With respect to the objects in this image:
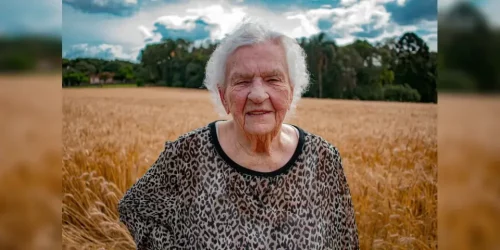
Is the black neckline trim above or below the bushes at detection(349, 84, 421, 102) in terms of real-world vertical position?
below

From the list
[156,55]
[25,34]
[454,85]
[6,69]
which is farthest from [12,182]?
[454,85]

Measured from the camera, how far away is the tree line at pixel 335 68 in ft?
10.3

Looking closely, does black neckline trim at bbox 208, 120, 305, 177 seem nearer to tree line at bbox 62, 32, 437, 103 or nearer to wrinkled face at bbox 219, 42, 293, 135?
wrinkled face at bbox 219, 42, 293, 135

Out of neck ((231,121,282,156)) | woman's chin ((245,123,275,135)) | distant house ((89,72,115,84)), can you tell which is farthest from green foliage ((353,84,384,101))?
distant house ((89,72,115,84))

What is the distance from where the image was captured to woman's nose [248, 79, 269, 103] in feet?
7.16

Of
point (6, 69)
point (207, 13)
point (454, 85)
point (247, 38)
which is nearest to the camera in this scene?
point (247, 38)

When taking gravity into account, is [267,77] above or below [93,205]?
above

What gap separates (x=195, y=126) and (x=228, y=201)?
1036mm

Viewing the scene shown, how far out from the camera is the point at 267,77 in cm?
222

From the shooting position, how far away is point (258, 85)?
86.6 inches

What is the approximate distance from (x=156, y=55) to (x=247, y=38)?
3.53ft

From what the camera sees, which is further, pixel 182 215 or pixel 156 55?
pixel 156 55

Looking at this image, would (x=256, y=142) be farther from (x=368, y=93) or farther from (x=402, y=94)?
(x=402, y=94)

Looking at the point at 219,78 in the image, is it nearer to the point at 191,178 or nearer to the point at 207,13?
the point at 191,178
